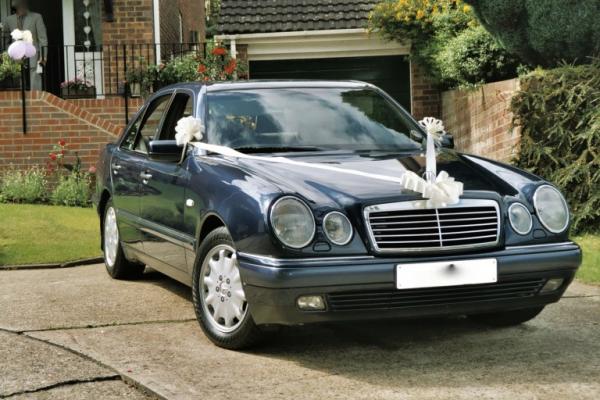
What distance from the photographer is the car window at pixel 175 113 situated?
6660 mm

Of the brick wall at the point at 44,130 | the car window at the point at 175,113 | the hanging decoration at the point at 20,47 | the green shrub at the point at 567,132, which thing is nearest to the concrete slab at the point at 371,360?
the car window at the point at 175,113

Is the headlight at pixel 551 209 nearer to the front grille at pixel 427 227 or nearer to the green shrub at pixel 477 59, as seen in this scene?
the front grille at pixel 427 227

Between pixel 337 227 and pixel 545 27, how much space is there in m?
7.53

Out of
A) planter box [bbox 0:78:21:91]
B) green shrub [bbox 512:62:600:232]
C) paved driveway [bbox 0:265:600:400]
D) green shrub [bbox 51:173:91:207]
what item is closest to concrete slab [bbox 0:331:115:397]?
paved driveway [bbox 0:265:600:400]

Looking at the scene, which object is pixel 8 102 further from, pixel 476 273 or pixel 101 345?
pixel 476 273

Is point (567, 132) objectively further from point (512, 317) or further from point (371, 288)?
point (371, 288)

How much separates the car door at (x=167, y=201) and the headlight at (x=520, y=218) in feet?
5.97

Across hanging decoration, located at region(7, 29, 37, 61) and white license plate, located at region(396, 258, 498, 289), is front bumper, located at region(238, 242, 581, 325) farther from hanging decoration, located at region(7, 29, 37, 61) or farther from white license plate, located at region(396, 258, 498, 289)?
hanging decoration, located at region(7, 29, 37, 61)

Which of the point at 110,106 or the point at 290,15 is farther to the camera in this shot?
the point at 290,15

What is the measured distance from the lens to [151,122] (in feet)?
24.0

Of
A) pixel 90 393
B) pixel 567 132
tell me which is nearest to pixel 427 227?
pixel 90 393

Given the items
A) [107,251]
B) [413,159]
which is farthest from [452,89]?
[413,159]

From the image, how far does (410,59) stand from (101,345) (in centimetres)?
1362

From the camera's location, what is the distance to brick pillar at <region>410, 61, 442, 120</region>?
1848cm
